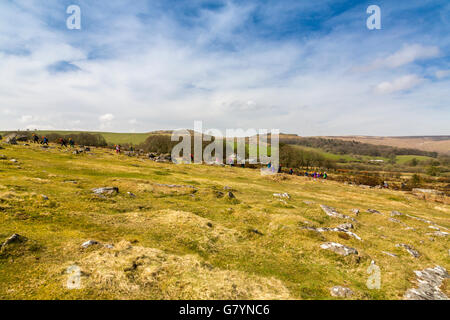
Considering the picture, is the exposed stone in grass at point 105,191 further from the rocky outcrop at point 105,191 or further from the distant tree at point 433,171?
the distant tree at point 433,171

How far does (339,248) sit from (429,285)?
4.76 metres

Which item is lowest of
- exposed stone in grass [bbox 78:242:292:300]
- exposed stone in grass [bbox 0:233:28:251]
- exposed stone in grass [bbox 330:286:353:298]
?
exposed stone in grass [bbox 330:286:353:298]

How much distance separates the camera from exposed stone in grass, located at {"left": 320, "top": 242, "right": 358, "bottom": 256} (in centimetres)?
1506

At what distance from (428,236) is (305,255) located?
17871 mm

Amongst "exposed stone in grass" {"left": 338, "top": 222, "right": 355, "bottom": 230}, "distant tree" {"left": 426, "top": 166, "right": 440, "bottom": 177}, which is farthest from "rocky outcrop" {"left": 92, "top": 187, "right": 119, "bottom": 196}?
"distant tree" {"left": 426, "top": 166, "right": 440, "bottom": 177}

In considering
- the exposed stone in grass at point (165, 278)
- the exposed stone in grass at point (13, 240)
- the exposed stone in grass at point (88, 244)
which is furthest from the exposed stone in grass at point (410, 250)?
the exposed stone in grass at point (13, 240)

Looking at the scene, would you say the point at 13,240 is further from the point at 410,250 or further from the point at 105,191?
the point at 410,250

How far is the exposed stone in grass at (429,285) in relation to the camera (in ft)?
35.7

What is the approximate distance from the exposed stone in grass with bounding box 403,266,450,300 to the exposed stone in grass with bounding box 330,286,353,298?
2.86 meters

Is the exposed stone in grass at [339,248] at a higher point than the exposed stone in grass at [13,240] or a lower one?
lower

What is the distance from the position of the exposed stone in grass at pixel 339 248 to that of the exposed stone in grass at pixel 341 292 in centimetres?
479

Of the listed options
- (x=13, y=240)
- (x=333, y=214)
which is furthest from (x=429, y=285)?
(x=13, y=240)

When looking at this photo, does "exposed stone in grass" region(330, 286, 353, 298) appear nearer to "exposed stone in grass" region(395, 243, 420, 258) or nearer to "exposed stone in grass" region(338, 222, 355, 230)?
"exposed stone in grass" region(395, 243, 420, 258)
